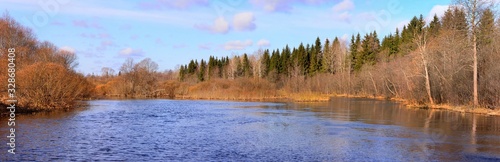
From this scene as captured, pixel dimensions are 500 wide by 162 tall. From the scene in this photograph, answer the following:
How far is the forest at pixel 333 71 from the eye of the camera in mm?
37000

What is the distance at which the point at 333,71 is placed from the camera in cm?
10100

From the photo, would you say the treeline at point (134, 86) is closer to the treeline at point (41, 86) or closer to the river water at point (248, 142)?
the treeline at point (41, 86)

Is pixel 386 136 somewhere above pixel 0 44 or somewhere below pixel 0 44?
below

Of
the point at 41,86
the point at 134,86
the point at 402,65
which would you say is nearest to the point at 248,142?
the point at 41,86

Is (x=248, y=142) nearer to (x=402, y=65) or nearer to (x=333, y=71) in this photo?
(x=402, y=65)

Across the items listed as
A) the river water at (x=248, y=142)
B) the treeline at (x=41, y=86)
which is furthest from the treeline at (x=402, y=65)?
the treeline at (x=41, y=86)

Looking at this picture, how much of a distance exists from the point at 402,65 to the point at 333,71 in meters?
38.8

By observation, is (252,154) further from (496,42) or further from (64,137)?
(496,42)

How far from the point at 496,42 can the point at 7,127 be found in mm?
41717

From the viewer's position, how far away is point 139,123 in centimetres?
2581

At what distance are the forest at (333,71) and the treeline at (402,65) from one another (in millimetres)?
104

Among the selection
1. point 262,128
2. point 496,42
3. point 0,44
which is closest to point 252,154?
point 262,128

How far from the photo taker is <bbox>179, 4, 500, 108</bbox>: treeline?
38.4 m

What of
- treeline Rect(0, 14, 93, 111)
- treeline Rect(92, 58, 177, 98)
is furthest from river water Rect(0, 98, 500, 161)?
treeline Rect(92, 58, 177, 98)
